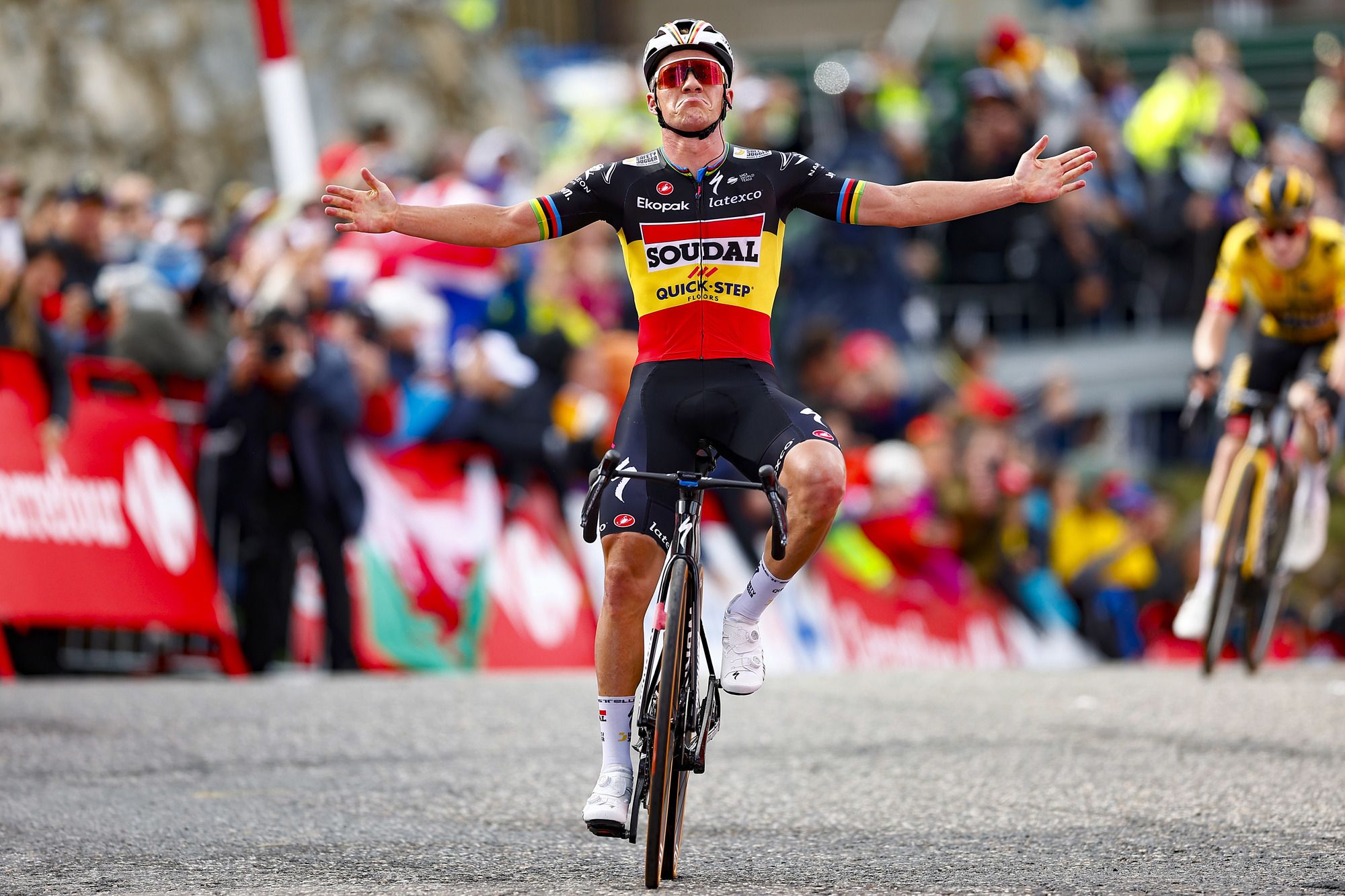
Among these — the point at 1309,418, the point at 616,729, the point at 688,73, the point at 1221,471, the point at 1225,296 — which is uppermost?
the point at 688,73

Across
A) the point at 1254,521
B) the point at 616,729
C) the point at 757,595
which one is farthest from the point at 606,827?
the point at 1254,521

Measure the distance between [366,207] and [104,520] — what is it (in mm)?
5735

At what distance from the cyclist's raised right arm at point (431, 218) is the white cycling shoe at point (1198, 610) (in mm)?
5488

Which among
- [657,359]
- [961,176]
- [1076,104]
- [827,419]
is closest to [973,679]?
[827,419]

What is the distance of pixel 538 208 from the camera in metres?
6.23

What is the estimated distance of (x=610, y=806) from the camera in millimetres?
5805

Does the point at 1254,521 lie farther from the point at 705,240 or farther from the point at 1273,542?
the point at 705,240

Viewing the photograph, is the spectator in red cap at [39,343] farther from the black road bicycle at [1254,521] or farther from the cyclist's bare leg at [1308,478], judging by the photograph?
the cyclist's bare leg at [1308,478]

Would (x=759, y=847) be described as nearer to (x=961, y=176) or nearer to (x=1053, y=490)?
(x=1053, y=490)

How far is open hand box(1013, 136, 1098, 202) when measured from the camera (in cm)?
614

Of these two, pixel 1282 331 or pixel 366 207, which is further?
pixel 1282 331

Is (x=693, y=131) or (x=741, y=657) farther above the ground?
(x=693, y=131)

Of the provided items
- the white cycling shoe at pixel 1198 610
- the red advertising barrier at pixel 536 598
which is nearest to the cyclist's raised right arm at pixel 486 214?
the white cycling shoe at pixel 1198 610

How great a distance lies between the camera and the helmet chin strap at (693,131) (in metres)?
6.15
